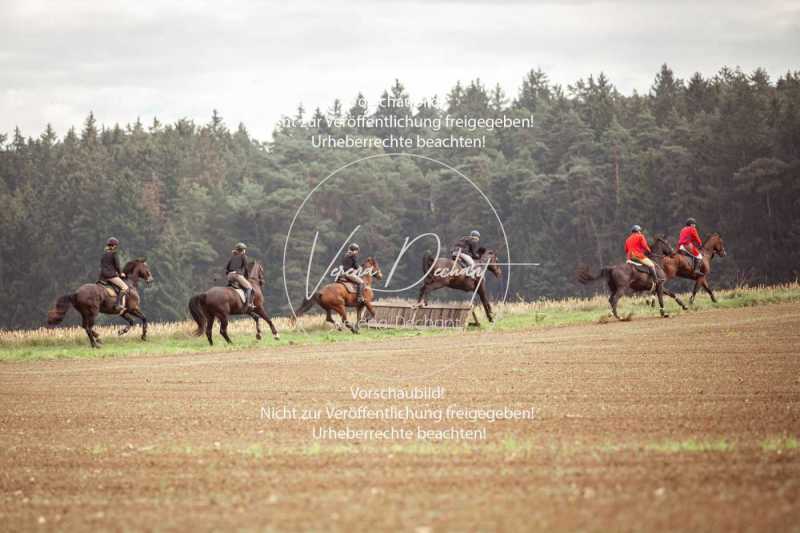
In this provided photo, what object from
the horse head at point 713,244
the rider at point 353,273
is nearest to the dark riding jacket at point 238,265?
the rider at point 353,273

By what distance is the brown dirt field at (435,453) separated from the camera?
914 centimetres

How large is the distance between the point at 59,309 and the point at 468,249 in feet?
38.5

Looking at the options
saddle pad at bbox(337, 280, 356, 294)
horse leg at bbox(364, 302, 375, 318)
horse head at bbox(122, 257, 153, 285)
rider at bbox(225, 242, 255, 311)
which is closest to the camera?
rider at bbox(225, 242, 255, 311)

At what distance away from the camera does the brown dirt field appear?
9.14 metres

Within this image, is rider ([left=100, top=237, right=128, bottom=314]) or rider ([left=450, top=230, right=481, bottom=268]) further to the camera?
rider ([left=100, top=237, right=128, bottom=314])

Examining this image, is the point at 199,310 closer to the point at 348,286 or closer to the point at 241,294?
the point at 241,294

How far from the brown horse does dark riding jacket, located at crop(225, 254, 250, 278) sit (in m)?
3.04

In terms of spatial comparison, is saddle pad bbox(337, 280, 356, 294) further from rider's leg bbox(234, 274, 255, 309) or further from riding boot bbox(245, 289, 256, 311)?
rider's leg bbox(234, 274, 255, 309)

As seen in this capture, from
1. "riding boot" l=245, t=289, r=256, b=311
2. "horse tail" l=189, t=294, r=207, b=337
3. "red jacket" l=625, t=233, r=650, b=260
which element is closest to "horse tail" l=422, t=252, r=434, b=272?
"riding boot" l=245, t=289, r=256, b=311

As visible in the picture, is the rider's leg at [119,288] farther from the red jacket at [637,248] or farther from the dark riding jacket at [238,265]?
the red jacket at [637,248]

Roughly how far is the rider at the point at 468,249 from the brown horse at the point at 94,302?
937 centimetres

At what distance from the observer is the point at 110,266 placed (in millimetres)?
31344

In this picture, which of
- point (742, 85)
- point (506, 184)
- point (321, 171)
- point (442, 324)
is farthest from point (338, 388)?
point (742, 85)

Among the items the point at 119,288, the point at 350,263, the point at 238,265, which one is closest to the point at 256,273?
the point at 238,265
